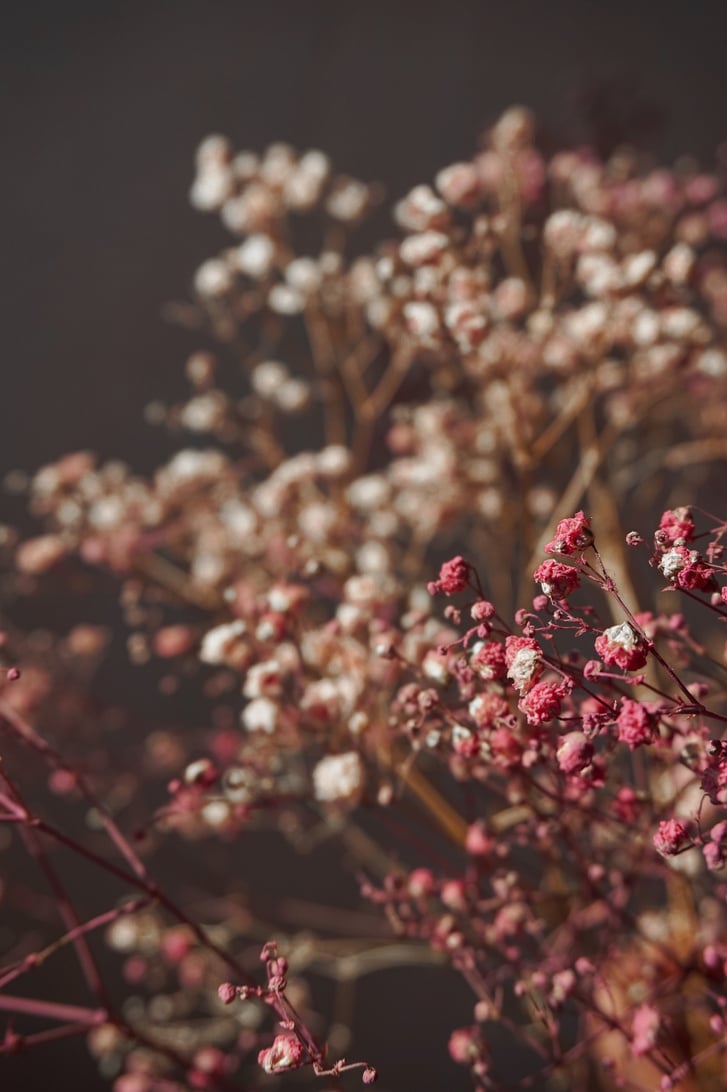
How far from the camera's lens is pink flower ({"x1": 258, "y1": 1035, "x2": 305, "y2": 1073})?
33cm

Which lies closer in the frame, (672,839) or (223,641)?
(672,839)

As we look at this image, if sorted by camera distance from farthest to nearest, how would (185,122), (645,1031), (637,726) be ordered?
(185,122)
(645,1031)
(637,726)

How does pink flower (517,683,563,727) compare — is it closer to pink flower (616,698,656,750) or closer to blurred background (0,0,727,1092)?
pink flower (616,698,656,750)

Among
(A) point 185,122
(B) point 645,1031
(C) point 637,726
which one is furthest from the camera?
(A) point 185,122

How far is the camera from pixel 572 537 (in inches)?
12.1

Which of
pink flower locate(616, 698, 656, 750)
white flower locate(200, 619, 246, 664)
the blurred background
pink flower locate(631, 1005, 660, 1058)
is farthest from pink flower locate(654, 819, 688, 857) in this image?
the blurred background

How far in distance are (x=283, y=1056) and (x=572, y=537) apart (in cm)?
23

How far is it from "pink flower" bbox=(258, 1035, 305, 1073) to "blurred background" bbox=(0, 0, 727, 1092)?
2.61ft

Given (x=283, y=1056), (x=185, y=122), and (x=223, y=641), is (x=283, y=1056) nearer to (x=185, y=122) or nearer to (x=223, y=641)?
(x=223, y=641)

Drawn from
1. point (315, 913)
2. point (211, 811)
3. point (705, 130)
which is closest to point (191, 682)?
point (315, 913)

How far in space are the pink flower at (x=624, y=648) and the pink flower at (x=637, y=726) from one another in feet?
0.05

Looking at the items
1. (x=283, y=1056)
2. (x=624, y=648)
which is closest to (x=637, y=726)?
(x=624, y=648)

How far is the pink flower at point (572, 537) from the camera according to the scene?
1.01ft

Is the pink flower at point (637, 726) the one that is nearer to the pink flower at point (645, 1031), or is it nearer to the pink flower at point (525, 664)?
the pink flower at point (525, 664)
